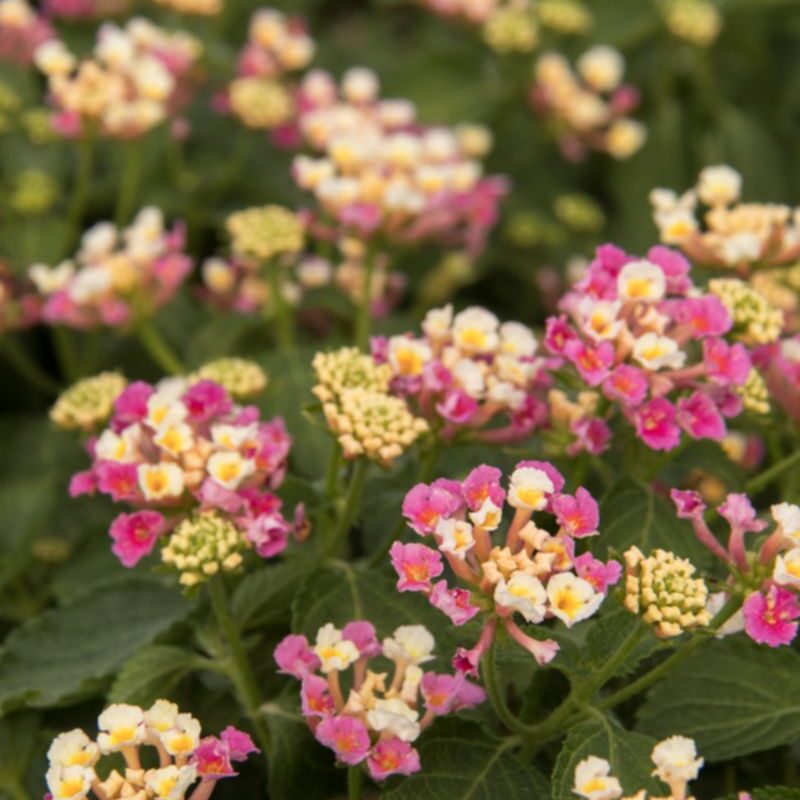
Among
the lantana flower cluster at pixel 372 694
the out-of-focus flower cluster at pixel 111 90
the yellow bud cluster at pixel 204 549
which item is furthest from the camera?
the out-of-focus flower cluster at pixel 111 90

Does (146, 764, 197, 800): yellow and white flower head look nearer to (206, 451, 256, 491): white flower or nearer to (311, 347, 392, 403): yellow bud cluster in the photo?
(206, 451, 256, 491): white flower

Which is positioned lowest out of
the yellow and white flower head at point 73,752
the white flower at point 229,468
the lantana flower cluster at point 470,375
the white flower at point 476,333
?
the yellow and white flower head at point 73,752

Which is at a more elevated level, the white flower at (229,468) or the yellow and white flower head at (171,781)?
the white flower at (229,468)

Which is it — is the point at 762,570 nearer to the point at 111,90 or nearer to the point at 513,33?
the point at 111,90

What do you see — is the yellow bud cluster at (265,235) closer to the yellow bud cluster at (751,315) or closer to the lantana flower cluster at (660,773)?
the yellow bud cluster at (751,315)

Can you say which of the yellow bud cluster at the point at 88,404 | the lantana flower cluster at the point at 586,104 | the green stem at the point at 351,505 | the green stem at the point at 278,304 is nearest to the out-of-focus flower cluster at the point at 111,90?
the green stem at the point at 278,304

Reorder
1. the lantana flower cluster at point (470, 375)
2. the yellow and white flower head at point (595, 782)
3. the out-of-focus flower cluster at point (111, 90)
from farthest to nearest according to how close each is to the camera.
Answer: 1. the out-of-focus flower cluster at point (111, 90)
2. the lantana flower cluster at point (470, 375)
3. the yellow and white flower head at point (595, 782)

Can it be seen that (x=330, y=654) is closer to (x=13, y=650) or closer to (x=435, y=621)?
(x=435, y=621)

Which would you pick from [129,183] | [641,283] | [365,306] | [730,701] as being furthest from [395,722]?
[129,183]
